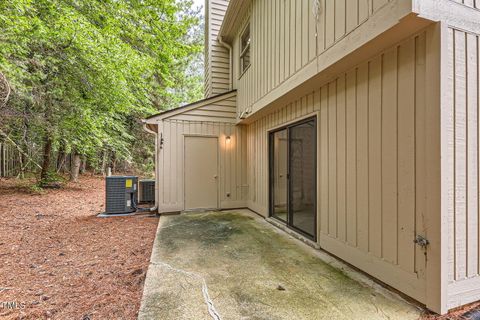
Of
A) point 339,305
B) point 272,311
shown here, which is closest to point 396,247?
point 339,305

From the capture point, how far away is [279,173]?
4.68 meters

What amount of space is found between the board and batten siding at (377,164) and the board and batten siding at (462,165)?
0.58 feet

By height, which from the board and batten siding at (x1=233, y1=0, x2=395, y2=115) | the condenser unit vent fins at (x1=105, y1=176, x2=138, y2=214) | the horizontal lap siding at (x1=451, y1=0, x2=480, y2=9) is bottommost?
the condenser unit vent fins at (x1=105, y1=176, x2=138, y2=214)

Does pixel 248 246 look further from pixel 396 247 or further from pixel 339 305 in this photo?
pixel 396 247

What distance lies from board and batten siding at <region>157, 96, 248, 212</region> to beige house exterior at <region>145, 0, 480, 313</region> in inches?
59.4

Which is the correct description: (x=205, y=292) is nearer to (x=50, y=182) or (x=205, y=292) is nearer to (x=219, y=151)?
(x=219, y=151)

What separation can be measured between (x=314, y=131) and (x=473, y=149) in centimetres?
184

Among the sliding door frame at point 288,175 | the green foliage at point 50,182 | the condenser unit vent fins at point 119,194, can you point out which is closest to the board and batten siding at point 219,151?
the condenser unit vent fins at point 119,194

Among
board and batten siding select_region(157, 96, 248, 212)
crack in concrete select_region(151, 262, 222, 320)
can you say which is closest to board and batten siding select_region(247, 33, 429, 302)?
crack in concrete select_region(151, 262, 222, 320)

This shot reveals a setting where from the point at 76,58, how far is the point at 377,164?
7.55 meters

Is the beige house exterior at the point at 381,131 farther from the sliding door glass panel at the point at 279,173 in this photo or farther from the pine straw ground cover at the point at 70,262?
the pine straw ground cover at the point at 70,262

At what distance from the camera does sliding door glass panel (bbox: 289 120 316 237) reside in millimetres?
3588

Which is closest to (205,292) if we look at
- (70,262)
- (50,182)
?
(70,262)

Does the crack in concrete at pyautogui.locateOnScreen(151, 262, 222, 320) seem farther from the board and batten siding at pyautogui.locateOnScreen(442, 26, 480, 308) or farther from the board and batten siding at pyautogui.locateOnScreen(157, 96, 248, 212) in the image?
the board and batten siding at pyautogui.locateOnScreen(157, 96, 248, 212)
